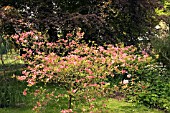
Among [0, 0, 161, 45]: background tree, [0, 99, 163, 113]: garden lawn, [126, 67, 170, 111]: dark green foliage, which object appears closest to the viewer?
[0, 99, 163, 113]: garden lawn

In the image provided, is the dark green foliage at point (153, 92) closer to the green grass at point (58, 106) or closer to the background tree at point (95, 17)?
the green grass at point (58, 106)

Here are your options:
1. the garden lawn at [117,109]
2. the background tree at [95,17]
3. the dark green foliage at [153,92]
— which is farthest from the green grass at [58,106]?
the background tree at [95,17]

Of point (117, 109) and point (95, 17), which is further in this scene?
point (95, 17)

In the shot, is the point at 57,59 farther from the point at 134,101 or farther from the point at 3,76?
the point at 134,101

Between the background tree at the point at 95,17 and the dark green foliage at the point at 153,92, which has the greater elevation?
the background tree at the point at 95,17

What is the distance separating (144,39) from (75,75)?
6.15 m

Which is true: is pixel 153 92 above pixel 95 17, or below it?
below

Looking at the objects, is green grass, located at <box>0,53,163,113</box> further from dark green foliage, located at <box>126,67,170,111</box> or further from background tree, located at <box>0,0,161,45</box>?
background tree, located at <box>0,0,161,45</box>

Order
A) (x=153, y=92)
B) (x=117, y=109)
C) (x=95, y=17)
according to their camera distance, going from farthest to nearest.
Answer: (x=95, y=17), (x=153, y=92), (x=117, y=109)

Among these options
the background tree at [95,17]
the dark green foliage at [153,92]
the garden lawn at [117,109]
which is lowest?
the garden lawn at [117,109]

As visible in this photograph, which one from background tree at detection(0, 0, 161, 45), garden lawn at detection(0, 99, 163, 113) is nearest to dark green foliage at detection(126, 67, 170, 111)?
garden lawn at detection(0, 99, 163, 113)

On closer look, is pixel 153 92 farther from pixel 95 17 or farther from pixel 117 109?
pixel 95 17

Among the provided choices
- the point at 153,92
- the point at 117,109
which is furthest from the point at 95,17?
the point at 117,109

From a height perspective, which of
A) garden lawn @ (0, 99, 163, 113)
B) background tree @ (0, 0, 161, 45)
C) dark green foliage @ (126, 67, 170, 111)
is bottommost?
garden lawn @ (0, 99, 163, 113)
